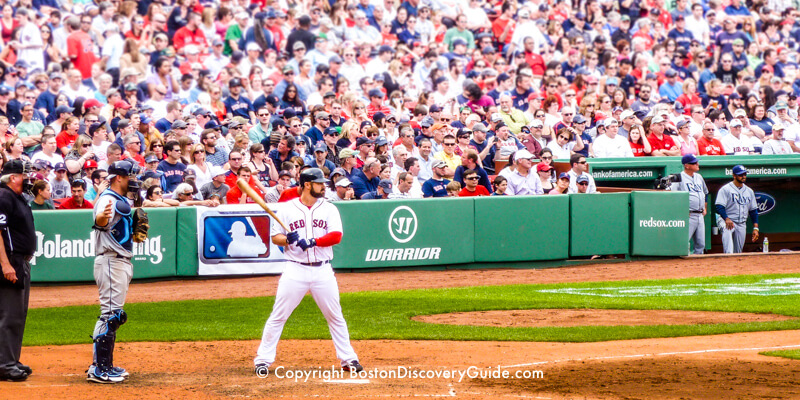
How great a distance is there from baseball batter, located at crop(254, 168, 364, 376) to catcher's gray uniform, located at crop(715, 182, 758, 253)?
38.0 ft

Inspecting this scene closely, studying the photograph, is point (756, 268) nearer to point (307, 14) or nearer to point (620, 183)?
point (620, 183)

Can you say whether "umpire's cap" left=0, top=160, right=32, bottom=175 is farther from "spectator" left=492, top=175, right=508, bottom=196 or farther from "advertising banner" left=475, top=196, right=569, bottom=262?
"spectator" left=492, top=175, right=508, bottom=196

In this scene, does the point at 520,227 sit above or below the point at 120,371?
above

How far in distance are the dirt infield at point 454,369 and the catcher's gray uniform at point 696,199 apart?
702cm

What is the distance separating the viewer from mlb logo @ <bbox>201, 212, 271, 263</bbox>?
16.1 m

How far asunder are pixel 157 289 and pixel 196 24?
782cm

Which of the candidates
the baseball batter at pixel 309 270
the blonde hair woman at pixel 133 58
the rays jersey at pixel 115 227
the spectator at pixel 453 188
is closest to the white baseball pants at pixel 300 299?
the baseball batter at pixel 309 270

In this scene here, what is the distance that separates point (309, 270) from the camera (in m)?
9.20

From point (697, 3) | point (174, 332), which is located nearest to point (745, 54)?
point (697, 3)

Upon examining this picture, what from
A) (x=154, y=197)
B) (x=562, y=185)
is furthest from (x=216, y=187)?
(x=562, y=185)

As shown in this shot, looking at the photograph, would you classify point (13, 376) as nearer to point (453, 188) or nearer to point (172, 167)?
point (172, 167)

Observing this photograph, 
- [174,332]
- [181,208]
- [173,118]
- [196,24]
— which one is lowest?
[174,332]

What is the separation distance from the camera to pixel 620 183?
20.0 m

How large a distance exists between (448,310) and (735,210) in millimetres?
7769
